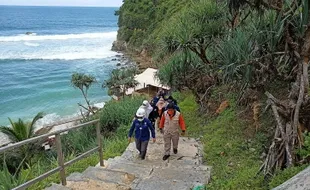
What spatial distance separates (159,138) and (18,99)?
23.6 meters

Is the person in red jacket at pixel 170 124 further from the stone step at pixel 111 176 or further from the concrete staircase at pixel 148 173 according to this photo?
the stone step at pixel 111 176

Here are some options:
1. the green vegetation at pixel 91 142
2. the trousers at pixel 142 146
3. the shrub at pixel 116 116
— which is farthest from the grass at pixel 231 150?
the shrub at pixel 116 116

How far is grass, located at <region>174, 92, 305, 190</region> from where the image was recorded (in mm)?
5173

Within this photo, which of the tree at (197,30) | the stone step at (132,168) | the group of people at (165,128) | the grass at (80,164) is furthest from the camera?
the tree at (197,30)

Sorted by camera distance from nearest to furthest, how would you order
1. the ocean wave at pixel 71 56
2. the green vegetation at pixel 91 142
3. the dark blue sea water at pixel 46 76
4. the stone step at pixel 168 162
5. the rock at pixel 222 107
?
the stone step at pixel 168 162
the green vegetation at pixel 91 142
the rock at pixel 222 107
the dark blue sea water at pixel 46 76
the ocean wave at pixel 71 56

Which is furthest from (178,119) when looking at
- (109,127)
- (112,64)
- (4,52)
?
(4,52)

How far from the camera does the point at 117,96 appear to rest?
24219 millimetres

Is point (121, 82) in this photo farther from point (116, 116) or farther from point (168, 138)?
point (168, 138)

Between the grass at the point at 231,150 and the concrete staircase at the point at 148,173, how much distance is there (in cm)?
29

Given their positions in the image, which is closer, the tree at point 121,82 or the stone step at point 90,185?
the stone step at point 90,185

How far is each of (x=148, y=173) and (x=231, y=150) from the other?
2132 millimetres

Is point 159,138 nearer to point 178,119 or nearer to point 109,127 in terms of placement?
point 178,119

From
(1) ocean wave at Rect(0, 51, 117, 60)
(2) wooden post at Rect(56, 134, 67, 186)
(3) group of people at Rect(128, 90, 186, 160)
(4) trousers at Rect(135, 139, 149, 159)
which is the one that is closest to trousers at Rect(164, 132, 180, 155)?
(3) group of people at Rect(128, 90, 186, 160)

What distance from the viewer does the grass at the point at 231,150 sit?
17.0ft
